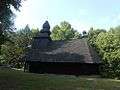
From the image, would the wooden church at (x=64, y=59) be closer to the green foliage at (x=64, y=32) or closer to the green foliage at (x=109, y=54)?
the green foliage at (x=109, y=54)

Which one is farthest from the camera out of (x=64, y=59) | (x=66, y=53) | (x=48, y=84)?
(x=66, y=53)

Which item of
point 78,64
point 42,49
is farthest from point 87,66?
point 42,49

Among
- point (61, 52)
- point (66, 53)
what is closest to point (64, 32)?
point (61, 52)

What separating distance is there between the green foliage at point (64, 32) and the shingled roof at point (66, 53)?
42.2 metres

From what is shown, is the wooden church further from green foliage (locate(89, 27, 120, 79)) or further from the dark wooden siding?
green foliage (locate(89, 27, 120, 79))

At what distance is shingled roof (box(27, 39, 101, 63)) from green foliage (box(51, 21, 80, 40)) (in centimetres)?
4219

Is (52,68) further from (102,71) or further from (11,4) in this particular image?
(11,4)

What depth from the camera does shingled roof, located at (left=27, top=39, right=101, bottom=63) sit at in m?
45.9

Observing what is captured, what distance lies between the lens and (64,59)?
46000mm

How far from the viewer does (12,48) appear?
80.8m

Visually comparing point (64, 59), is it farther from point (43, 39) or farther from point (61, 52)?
point (43, 39)

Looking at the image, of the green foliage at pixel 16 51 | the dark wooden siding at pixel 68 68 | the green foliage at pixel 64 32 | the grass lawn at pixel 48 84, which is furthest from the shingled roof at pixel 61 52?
the green foliage at pixel 64 32

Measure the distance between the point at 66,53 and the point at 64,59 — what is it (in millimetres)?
1908

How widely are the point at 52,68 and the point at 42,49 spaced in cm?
529
